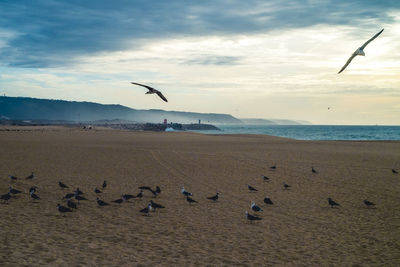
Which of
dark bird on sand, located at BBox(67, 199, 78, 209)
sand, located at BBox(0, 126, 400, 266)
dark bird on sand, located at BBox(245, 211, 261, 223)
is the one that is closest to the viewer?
sand, located at BBox(0, 126, 400, 266)

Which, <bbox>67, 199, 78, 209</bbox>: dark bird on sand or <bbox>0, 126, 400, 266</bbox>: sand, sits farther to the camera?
<bbox>67, 199, 78, 209</bbox>: dark bird on sand

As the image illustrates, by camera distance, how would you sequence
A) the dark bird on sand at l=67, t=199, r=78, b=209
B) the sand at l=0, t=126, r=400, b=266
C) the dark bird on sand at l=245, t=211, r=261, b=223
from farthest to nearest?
the dark bird on sand at l=67, t=199, r=78, b=209 < the dark bird on sand at l=245, t=211, r=261, b=223 < the sand at l=0, t=126, r=400, b=266

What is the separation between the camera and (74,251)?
8.63 meters

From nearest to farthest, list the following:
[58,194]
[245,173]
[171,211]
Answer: [171,211] → [58,194] → [245,173]

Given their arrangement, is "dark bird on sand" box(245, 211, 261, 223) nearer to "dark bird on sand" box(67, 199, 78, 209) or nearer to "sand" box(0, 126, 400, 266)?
"sand" box(0, 126, 400, 266)

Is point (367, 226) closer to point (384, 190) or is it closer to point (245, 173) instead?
point (384, 190)

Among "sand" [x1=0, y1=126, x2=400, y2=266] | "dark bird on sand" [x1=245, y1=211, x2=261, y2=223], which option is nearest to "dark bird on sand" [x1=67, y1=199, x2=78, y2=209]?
"sand" [x1=0, y1=126, x2=400, y2=266]

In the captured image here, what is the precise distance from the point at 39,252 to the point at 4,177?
12.3 m

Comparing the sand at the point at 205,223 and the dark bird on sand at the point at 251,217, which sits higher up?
the dark bird on sand at the point at 251,217

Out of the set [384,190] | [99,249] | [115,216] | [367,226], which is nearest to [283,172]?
[384,190]

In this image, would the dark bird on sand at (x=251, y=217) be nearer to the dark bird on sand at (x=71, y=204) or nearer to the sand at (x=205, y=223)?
the sand at (x=205, y=223)

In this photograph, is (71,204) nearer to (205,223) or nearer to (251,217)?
(205,223)

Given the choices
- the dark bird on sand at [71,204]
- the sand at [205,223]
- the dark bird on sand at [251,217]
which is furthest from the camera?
the dark bird on sand at [71,204]

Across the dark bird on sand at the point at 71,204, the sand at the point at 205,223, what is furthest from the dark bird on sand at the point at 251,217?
the dark bird on sand at the point at 71,204
